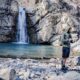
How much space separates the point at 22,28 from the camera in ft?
160

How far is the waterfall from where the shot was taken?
47.6 meters

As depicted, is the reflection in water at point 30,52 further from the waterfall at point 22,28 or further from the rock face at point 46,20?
the waterfall at point 22,28

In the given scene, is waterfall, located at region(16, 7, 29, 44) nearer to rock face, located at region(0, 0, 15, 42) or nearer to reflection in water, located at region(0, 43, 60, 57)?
rock face, located at region(0, 0, 15, 42)

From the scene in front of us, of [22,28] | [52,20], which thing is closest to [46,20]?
[52,20]

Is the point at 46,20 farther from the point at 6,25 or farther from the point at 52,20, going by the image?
the point at 6,25

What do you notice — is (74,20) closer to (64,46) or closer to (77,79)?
(64,46)

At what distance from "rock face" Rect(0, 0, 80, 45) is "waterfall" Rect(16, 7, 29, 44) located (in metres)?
0.76

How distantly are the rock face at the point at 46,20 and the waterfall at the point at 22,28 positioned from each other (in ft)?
2.49

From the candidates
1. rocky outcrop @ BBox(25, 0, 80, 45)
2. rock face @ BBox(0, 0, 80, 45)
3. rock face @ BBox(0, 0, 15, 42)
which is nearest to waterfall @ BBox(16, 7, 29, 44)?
rock face @ BBox(0, 0, 80, 45)

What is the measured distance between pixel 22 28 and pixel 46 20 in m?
4.74

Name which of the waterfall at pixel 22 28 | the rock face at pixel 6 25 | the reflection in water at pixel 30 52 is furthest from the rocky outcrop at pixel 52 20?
the reflection in water at pixel 30 52

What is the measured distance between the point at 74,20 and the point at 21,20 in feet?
28.8

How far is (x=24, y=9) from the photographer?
48688mm

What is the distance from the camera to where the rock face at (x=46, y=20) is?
4494 centimetres
